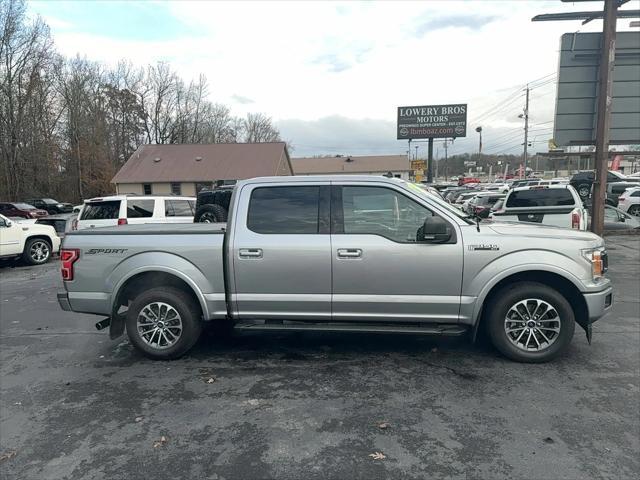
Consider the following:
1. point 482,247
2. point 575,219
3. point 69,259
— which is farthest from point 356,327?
point 575,219

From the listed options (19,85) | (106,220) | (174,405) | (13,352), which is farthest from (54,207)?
(174,405)

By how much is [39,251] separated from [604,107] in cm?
1563

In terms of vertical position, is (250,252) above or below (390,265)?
above

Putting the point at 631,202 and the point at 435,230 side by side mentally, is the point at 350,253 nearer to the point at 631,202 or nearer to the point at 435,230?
the point at 435,230

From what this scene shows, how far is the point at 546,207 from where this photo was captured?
34.0 feet

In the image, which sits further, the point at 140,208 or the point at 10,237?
the point at 10,237

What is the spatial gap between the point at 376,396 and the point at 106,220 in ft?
31.1

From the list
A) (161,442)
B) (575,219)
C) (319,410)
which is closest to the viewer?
(161,442)

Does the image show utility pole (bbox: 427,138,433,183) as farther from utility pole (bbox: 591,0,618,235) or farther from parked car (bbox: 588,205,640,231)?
utility pole (bbox: 591,0,618,235)

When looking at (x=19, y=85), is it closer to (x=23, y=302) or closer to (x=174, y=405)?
(x=23, y=302)

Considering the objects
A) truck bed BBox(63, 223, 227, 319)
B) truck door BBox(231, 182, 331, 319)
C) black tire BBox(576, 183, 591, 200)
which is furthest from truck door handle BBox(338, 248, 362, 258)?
black tire BBox(576, 183, 591, 200)

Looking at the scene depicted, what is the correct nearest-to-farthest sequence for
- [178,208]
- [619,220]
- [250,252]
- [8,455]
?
1. [8,455]
2. [250,252]
3. [178,208]
4. [619,220]

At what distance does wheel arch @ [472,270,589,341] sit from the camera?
14.0 feet

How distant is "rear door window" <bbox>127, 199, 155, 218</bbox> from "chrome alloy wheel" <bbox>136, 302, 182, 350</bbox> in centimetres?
715
